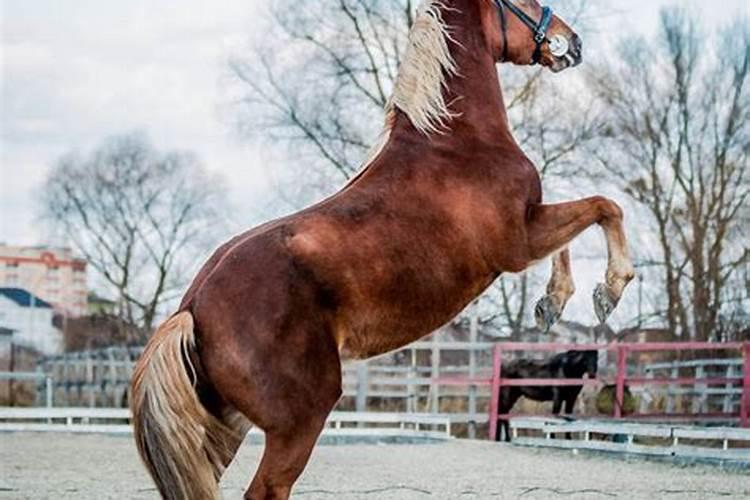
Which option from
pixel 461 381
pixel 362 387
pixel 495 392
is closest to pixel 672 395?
pixel 495 392

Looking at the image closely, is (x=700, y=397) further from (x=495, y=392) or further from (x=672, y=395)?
(x=495, y=392)

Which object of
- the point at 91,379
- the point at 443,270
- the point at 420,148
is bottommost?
the point at 91,379

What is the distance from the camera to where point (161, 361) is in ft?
14.7

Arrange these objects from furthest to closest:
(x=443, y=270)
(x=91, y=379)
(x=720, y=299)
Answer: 1. (x=91, y=379)
2. (x=720, y=299)
3. (x=443, y=270)

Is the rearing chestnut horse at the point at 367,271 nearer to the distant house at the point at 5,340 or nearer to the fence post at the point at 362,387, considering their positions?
the fence post at the point at 362,387

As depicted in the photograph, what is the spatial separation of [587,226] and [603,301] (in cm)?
38

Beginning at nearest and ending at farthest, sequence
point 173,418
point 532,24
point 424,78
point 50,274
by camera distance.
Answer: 1. point 173,418
2. point 424,78
3. point 532,24
4. point 50,274

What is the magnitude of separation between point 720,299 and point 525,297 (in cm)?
369

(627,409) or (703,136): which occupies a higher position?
(703,136)

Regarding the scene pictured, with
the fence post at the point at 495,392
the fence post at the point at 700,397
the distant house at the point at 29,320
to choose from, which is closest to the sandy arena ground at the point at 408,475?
the fence post at the point at 495,392

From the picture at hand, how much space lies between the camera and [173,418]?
4.45 metres

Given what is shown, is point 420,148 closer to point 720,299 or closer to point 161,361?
point 161,361

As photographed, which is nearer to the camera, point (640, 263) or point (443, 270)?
point (443, 270)

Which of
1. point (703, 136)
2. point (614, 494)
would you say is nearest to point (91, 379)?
point (703, 136)
